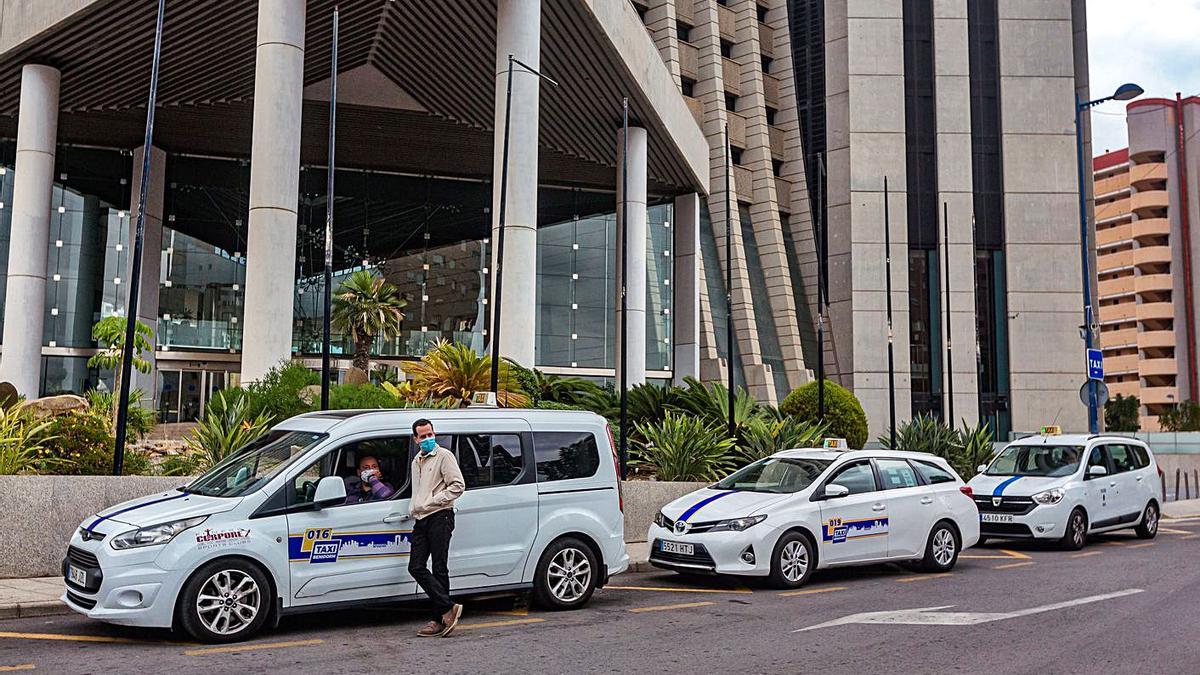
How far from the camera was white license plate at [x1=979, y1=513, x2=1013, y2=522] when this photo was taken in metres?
15.9

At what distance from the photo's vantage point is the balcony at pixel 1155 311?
8919 cm

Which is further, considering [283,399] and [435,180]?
[435,180]

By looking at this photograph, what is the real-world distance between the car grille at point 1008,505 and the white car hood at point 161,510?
1224cm

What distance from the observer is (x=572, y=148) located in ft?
106

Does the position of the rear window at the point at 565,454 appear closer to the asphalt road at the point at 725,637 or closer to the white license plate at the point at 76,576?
the asphalt road at the point at 725,637

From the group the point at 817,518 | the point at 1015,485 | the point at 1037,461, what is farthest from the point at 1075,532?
the point at 817,518

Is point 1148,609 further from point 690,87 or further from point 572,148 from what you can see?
point 690,87

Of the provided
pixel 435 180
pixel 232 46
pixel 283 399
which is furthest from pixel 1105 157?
pixel 283 399

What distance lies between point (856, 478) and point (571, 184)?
85.8 ft

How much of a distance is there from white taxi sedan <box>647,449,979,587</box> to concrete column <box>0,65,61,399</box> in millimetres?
19856

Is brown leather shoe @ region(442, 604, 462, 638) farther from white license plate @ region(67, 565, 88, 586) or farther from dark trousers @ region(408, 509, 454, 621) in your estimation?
white license plate @ region(67, 565, 88, 586)

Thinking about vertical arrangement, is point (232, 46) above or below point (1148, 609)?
above

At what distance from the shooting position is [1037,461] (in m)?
17.0

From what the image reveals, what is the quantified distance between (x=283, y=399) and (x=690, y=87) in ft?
107
